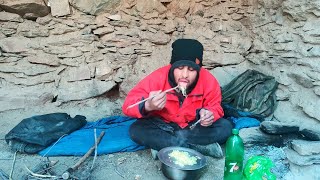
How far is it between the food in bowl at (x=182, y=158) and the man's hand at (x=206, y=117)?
25cm

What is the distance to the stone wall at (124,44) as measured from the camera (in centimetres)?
330

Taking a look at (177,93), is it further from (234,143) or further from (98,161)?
(98,161)

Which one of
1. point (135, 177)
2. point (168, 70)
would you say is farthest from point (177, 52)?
point (135, 177)

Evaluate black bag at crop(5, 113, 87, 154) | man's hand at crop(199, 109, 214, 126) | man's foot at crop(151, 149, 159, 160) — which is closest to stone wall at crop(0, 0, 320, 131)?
black bag at crop(5, 113, 87, 154)

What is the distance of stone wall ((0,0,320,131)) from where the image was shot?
3.30m

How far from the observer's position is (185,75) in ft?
8.14

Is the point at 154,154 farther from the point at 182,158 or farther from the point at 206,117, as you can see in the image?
the point at 206,117

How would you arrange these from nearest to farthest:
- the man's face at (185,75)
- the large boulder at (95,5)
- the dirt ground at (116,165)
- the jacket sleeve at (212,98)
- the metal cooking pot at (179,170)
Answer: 1. the metal cooking pot at (179,170)
2. the dirt ground at (116,165)
3. the man's face at (185,75)
4. the jacket sleeve at (212,98)
5. the large boulder at (95,5)

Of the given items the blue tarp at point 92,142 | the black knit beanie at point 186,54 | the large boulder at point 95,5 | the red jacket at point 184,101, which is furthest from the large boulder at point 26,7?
the black knit beanie at point 186,54

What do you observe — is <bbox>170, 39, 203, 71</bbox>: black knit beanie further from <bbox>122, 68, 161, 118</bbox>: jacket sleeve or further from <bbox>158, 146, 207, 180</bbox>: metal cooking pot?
<bbox>158, 146, 207, 180</bbox>: metal cooking pot

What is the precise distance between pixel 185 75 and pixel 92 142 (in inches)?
37.5

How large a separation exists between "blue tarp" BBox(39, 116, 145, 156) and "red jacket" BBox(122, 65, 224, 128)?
37 centimetres

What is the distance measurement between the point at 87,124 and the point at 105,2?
1.33 m

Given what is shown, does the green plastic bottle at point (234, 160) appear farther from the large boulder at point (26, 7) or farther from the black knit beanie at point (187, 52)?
the large boulder at point (26, 7)
